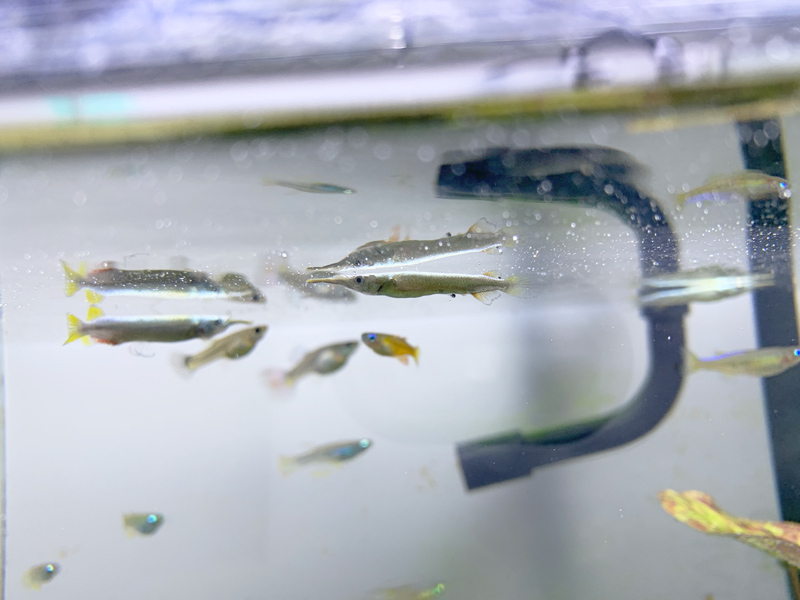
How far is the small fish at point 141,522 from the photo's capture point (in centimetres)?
209

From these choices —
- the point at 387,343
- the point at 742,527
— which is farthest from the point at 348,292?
the point at 742,527

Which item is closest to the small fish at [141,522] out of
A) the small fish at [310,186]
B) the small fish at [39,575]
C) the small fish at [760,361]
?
the small fish at [39,575]

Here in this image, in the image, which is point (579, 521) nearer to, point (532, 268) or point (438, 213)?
point (532, 268)

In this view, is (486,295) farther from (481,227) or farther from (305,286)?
(305,286)

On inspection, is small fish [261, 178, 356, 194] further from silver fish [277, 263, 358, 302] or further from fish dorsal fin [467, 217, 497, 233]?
fish dorsal fin [467, 217, 497, 233]

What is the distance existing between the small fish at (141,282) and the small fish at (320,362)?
68 cm

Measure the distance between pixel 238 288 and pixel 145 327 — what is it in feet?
1.06

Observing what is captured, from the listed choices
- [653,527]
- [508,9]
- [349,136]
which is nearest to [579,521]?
[653,527]

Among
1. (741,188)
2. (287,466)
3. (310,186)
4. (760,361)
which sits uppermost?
(310,186)

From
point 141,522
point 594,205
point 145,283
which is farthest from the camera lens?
point 141,522

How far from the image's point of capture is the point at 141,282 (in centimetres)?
142

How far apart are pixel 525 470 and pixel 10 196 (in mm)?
2364

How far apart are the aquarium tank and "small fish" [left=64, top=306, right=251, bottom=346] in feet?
0.03

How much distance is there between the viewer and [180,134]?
5.03 feet
